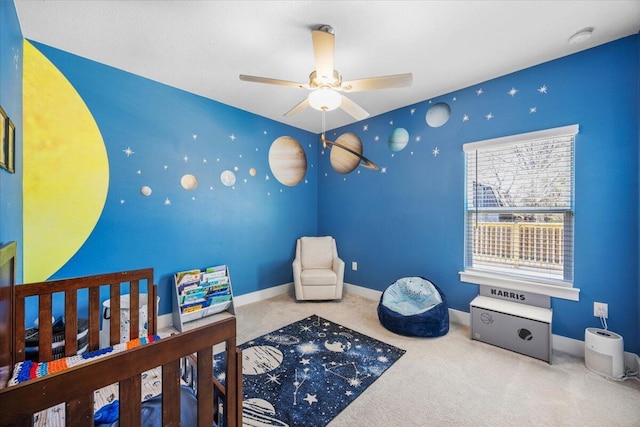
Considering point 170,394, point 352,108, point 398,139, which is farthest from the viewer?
point 398,139

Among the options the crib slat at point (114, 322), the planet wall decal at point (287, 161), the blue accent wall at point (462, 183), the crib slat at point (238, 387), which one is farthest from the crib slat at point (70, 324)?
the blue accent wall at point (462, 183)

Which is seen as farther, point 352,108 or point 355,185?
point 355,185

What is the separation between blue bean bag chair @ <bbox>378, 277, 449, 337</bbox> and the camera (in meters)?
2.51

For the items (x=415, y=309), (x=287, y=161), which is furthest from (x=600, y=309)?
(x=287, y=161)

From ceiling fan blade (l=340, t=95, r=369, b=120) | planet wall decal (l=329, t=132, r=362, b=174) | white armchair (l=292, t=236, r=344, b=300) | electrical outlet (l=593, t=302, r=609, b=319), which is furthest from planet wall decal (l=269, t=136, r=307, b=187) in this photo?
electrical outlet (l=593, t=302, r=609, b=319)

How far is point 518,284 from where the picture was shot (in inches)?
96.6

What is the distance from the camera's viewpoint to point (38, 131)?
204 cm

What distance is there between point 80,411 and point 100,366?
0.12 metres

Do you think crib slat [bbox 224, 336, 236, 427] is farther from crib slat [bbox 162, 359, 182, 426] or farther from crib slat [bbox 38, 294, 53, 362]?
crib slat [bbox 38, 294, 53, 362]

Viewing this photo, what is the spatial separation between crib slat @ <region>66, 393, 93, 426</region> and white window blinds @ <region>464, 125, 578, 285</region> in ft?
10.00

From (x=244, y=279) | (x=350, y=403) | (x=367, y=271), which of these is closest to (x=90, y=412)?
(x=350, y=403)

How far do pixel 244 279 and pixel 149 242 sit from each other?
1.20 meters

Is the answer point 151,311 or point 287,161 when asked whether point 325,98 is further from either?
point 287,161

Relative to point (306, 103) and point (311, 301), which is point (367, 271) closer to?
point (311, 301)
